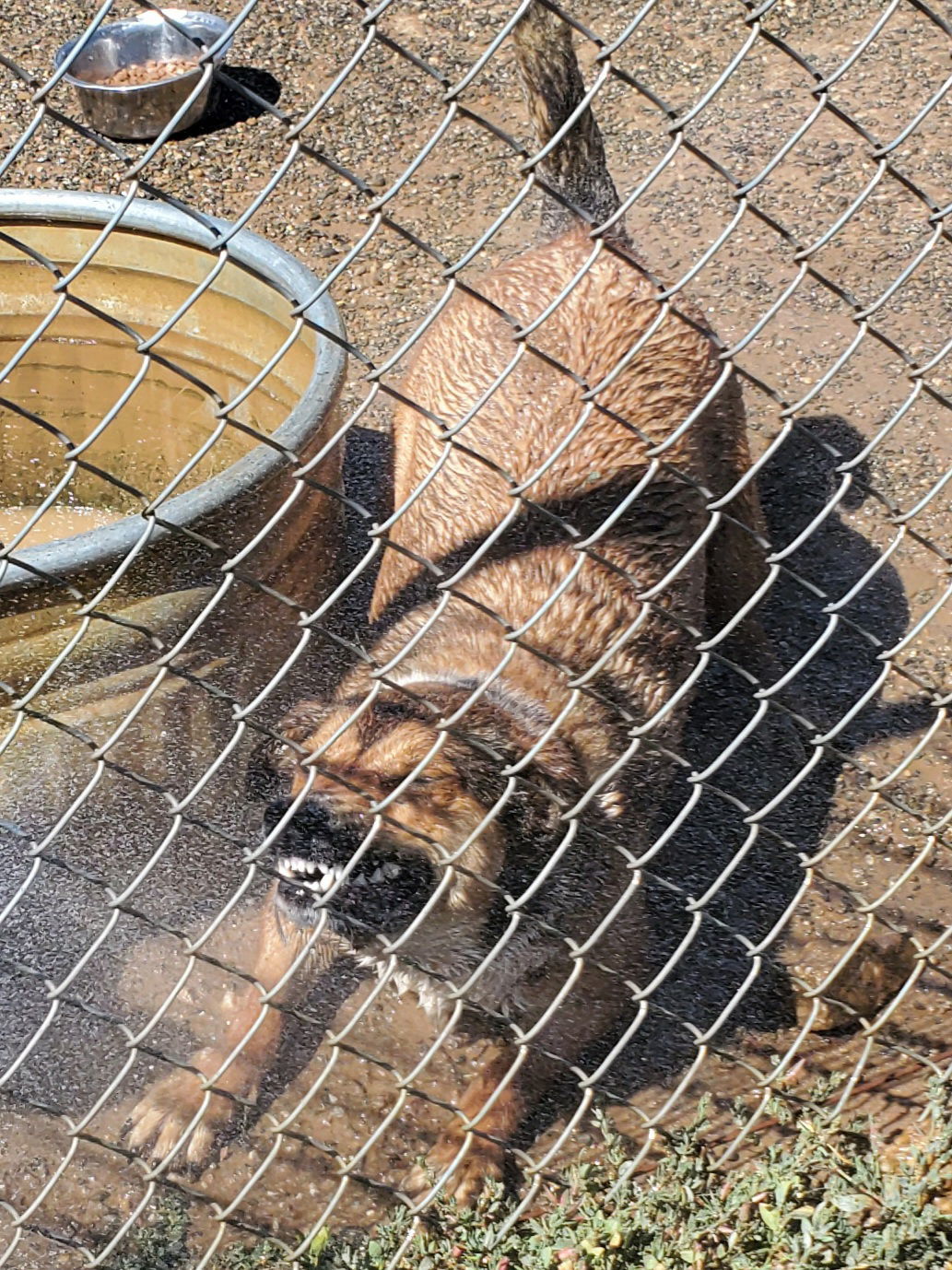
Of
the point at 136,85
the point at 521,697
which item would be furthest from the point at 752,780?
the point at 136,85

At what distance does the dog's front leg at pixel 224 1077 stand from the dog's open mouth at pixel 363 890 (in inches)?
10.1

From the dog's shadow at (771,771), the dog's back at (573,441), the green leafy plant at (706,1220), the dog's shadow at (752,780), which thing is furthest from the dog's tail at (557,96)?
the green leafy plant at (706,1220)

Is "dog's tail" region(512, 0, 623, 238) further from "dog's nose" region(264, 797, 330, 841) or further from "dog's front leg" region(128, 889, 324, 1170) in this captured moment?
"dog's front leg" region(128, 889, 324, 1170)

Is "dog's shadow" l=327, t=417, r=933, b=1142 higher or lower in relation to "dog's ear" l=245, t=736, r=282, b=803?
higher

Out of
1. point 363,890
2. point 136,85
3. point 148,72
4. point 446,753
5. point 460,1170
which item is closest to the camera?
point 363,890

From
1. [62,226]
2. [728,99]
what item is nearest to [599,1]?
[728,99]

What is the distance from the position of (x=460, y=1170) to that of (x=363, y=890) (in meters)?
0.78

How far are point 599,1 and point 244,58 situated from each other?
185cm

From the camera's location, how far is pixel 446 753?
9.54ft

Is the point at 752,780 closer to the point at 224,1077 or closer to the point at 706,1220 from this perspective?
the point at 706,1220

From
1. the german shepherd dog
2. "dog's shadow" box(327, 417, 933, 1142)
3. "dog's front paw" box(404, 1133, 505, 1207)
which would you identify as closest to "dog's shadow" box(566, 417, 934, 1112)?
"dog's shadow" box(327, 417, 933, 1142)

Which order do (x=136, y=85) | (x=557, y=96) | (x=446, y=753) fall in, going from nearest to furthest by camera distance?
(x=446, y=753) → (x=557, y=96) → (x=136, y=85)

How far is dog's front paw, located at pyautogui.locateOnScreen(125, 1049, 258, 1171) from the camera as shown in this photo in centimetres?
321

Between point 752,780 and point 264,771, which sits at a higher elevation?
point 752,780
